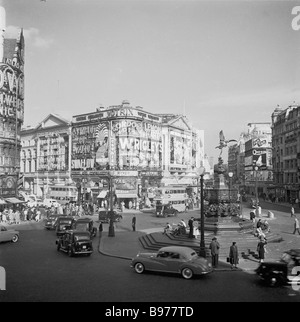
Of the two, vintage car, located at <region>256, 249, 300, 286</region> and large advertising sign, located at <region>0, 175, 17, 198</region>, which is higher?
large advertising sign, located at <region>0, 175, 17, 198</region>

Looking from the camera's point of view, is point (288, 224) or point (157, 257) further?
point (288, 224)

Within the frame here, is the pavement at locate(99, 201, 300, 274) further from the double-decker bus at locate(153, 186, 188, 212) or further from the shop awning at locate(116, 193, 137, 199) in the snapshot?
the shop awning at locate(116, 193, 137, 199)

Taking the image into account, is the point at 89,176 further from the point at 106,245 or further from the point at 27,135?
the point at 106,245

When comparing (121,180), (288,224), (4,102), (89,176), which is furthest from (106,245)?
(89,176)

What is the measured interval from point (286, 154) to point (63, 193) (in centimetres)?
3888

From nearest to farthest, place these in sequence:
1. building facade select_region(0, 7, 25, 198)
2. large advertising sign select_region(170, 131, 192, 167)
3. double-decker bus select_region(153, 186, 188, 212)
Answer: building facade select_region(0, 7, 25, 198) < double-decker bus select_region(153, 186, 188, 212) < large advertising sign select_region(170, 131, 192, 167)

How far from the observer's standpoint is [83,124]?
59.3 metres

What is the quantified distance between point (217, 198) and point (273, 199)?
37809 mm

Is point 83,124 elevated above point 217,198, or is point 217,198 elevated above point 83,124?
point 83,124

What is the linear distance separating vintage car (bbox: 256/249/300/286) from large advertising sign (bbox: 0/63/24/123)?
100 feet

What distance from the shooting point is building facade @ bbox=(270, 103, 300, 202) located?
58969 millimetres

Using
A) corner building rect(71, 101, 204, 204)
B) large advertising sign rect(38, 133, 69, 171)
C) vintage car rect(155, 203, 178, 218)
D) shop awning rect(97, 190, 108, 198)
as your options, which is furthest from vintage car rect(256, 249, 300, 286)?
large advertising sign rect(38, 133, 69, 171)

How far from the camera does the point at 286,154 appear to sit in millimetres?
63969

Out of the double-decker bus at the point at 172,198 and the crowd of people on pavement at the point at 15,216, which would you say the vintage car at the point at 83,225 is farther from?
the double-decker bus at the point at 172,198
